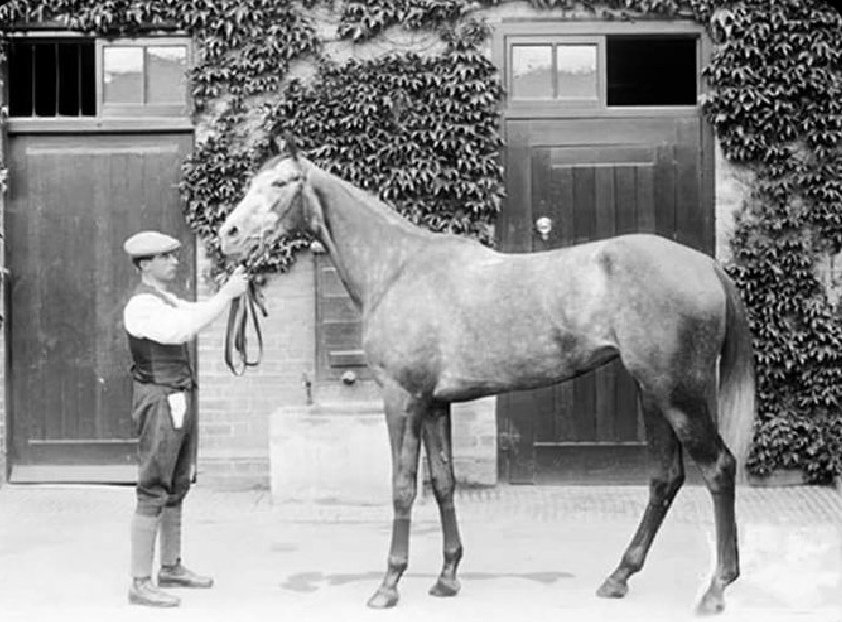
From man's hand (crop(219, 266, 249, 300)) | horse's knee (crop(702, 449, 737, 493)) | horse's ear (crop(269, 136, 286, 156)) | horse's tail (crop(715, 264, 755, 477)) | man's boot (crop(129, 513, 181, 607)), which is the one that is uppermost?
horse's ear (crop(269, 136, 286, 156))

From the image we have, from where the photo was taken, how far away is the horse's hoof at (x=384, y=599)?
21.0ft

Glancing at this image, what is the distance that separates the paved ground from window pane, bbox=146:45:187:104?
117 inches

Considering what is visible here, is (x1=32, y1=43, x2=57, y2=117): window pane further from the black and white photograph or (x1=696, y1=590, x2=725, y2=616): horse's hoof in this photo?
(x1=696, y1=590, x2=725, y2=616): horse's hoof

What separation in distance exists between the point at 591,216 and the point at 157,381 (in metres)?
4.51

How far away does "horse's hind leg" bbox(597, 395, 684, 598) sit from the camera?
6.58 m

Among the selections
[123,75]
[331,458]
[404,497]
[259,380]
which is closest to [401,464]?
[404,497]

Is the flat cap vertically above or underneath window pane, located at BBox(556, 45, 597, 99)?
underneath

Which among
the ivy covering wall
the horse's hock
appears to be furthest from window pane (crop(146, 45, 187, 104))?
the horse's hock

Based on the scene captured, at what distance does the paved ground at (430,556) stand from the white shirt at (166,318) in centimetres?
130

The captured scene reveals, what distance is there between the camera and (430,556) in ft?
25.3

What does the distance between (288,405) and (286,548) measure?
2308 millimetres

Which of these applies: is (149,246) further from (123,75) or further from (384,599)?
(123,75)

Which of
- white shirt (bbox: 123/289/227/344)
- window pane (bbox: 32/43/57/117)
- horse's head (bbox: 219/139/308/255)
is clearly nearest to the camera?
white shirt (bbox: 123/289/227/344)

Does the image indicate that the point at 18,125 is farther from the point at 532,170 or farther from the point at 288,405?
the point at 532,170
